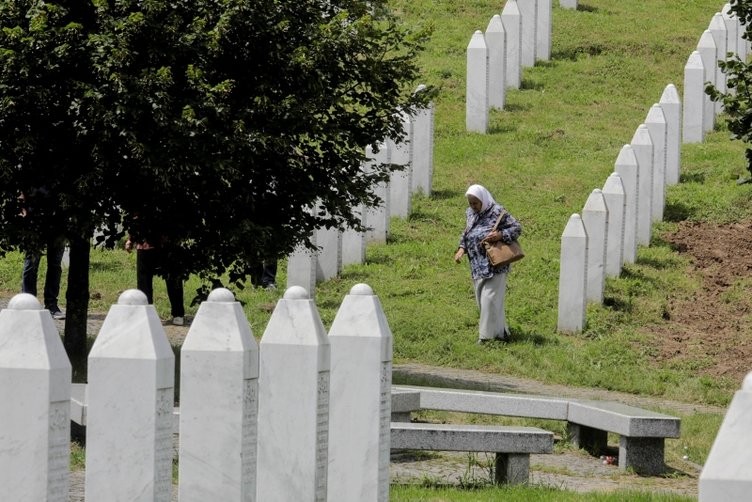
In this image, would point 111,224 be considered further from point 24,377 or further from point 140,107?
point 24,377

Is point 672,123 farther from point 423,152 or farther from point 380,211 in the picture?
point 380,211

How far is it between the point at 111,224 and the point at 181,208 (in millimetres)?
622

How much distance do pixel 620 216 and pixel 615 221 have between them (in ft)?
0.28

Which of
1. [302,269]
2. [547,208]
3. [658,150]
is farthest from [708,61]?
[302,269]

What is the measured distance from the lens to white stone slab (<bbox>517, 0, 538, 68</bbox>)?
28.5m

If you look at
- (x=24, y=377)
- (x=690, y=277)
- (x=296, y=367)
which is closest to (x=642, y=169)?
(x=690, y=277)

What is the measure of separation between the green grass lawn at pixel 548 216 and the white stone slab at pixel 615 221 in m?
0.21

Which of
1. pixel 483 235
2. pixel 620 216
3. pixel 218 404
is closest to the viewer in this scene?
pixel 218 404

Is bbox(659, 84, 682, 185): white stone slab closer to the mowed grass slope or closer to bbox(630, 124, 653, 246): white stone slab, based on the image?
the mowed grass slope

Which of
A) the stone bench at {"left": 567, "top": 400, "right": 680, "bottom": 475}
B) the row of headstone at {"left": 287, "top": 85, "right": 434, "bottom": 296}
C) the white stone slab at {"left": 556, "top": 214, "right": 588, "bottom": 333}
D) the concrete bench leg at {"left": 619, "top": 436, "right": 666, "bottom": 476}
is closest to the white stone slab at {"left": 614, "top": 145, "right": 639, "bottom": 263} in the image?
the white stone slab at {"left": 556, "top": 214, "right": 588, "bottom": 333}

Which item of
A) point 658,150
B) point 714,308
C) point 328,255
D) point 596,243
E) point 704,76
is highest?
point 704,76

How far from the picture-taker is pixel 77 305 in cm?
1412

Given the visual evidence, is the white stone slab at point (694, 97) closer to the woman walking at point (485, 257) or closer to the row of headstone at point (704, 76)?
the row of headstone at point (704, 76)

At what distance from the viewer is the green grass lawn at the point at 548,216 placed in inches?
626
